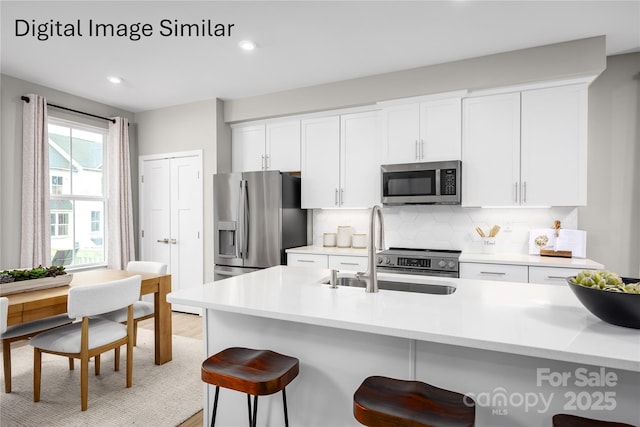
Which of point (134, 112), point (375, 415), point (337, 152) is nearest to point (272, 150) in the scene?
point (337, 152)

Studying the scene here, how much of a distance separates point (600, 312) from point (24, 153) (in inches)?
192

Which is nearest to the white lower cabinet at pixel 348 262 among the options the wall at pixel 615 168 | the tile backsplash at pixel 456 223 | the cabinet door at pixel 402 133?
the tile backsplash at pixel 456 223

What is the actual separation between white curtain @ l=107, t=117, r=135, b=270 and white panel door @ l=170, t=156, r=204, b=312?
58 cm

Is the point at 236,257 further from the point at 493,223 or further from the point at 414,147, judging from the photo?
the point at 493,223

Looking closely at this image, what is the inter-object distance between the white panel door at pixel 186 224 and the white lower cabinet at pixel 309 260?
Answer: 1385mm

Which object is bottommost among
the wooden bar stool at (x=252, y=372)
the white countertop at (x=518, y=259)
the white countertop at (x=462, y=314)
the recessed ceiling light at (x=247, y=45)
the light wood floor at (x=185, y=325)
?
the light wood floor at (x=185, y=325)

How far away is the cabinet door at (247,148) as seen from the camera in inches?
178

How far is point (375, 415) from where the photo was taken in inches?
45.4

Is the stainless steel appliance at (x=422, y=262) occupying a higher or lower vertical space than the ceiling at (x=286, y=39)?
lower

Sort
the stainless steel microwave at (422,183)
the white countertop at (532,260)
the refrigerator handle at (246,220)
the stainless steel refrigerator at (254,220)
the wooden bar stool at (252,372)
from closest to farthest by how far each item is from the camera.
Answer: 1. the wooden bar stool at (252,372)
2. the white countertop at (532,260)
3. the stainless steel microwave at (422,183)
4. the stainless steel refrigerator at (254,220)
5. the refrigerator handle at (246,220)

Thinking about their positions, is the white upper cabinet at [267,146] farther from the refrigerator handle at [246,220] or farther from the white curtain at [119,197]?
the white curtain at [119,197]

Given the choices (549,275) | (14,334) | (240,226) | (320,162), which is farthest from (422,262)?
(14,334)

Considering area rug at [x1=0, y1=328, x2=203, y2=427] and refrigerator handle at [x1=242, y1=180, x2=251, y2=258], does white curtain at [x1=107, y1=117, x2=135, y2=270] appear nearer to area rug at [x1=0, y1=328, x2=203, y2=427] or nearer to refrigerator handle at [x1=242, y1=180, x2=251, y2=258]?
area rug at [x1=0, y1=328, x2=203, y2=427]

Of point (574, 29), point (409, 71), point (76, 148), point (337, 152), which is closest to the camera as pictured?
point (574, 29)
